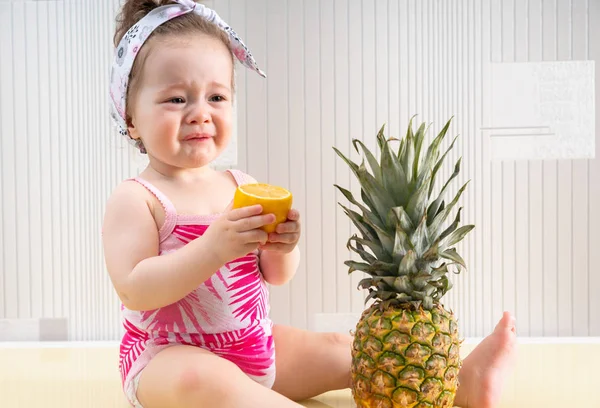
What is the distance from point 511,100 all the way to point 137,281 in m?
1.28

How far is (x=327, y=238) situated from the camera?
1941 mm

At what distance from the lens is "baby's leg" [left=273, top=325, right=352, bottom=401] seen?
1.31m

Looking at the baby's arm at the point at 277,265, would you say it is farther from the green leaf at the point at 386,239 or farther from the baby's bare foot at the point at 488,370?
the baby's bare foot at the point at 488,370

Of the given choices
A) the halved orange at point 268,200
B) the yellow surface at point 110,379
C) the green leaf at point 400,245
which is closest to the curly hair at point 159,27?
the halved orange at point 268,200

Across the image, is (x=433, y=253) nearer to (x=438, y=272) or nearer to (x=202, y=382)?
(x=438, y=272)

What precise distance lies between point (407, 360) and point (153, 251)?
44cm

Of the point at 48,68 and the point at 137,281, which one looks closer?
the point at 137,281

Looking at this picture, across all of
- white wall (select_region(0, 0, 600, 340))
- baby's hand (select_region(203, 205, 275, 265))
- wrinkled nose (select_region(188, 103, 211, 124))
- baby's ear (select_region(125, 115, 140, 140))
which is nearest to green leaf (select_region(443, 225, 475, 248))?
baby's hand (select_region(203, 205, 275, 265))

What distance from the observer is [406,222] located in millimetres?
1110

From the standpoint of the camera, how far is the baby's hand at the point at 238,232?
99 cm

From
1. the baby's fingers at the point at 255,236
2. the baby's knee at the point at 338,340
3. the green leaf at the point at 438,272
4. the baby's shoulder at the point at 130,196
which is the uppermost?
the baby's shoulder at the point at 130,196

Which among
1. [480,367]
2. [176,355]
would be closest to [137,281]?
[176,355]

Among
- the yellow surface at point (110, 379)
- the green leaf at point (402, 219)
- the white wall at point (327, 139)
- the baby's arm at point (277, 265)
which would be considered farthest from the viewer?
the white wall at point (327, 139)

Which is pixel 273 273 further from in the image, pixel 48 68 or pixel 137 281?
pixel 48 68
